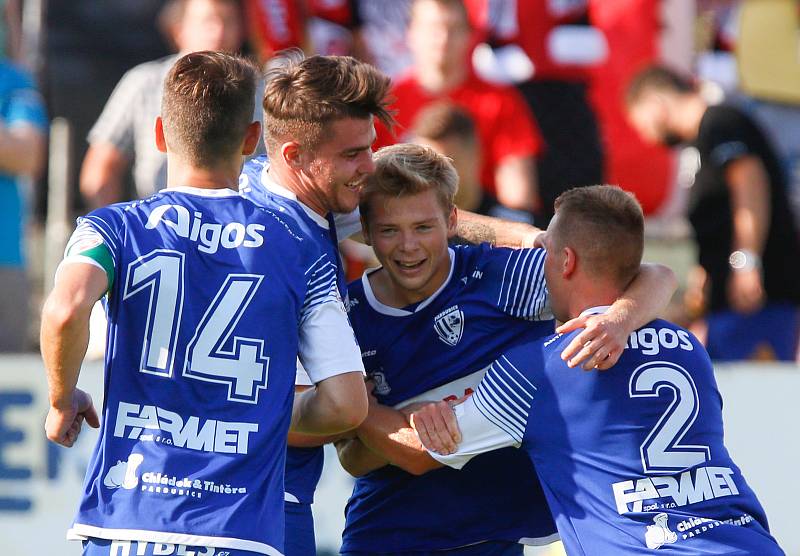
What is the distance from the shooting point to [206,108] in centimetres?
322

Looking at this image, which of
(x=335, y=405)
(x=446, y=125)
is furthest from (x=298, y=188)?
(x=446, y=125)

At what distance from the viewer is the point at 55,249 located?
756 cm

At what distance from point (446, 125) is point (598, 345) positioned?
3.52m

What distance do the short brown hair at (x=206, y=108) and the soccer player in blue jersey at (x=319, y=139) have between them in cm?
31

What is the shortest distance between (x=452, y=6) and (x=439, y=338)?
13.2 ft

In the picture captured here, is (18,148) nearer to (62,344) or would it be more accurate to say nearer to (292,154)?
(292,154)

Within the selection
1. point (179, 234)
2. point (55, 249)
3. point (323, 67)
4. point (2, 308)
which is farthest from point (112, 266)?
point (55, 249)

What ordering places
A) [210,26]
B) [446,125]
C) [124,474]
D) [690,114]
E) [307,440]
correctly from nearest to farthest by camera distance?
[124,474]
[307,440]
[446,125]
[210,26]
[690,114]

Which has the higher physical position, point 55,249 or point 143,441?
point 55,249

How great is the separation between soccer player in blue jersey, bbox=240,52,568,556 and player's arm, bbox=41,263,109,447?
2.32ft

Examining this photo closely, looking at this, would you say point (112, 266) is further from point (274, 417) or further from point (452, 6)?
point (452, 6)

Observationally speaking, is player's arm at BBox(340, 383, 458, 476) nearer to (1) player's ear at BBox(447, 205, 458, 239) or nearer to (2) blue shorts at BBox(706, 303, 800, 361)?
(1) player's ear at BBox(447, 205, 458, 239)

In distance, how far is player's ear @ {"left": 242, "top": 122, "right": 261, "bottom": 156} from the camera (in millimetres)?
3324

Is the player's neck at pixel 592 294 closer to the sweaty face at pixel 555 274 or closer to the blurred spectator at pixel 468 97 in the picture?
the sweaty face at pixel 555 274
